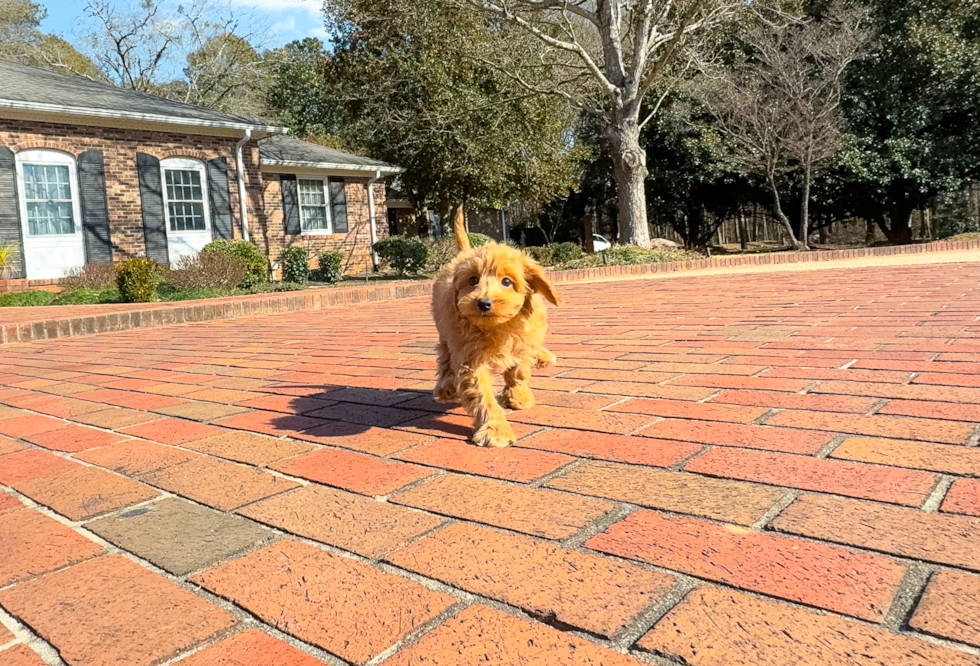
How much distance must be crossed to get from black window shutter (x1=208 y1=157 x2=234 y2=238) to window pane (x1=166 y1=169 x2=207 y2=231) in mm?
259

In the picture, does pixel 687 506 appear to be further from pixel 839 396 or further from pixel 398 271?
pixel 398 271

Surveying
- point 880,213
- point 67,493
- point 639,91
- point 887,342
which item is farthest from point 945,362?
point 880,213

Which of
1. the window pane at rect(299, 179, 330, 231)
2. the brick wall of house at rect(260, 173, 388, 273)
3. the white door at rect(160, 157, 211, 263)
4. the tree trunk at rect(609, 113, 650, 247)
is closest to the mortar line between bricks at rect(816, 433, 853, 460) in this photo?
the tree trunk at rect(609, 113, 650, 247)

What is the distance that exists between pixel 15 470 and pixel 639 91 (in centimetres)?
1743

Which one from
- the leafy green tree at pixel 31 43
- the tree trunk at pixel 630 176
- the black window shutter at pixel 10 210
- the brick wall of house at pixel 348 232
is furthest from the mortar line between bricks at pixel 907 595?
the leafy green tree at pixel 31 43

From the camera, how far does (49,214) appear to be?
15320 mm

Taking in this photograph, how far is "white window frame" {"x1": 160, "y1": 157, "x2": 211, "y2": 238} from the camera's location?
16984 mm

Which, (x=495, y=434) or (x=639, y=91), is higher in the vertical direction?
(x=639, y=91)

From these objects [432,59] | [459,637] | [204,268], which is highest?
[432,59]

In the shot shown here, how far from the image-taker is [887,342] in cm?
384

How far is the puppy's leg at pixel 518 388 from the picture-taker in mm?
2889

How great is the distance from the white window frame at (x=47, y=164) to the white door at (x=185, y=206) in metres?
1.95

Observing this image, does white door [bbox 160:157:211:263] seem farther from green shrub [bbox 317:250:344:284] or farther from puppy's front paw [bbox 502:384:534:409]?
puppy's front paw [bbox 502:384:534:409]

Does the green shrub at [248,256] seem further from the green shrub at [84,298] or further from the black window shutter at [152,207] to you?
the green shrub at [84,298]
